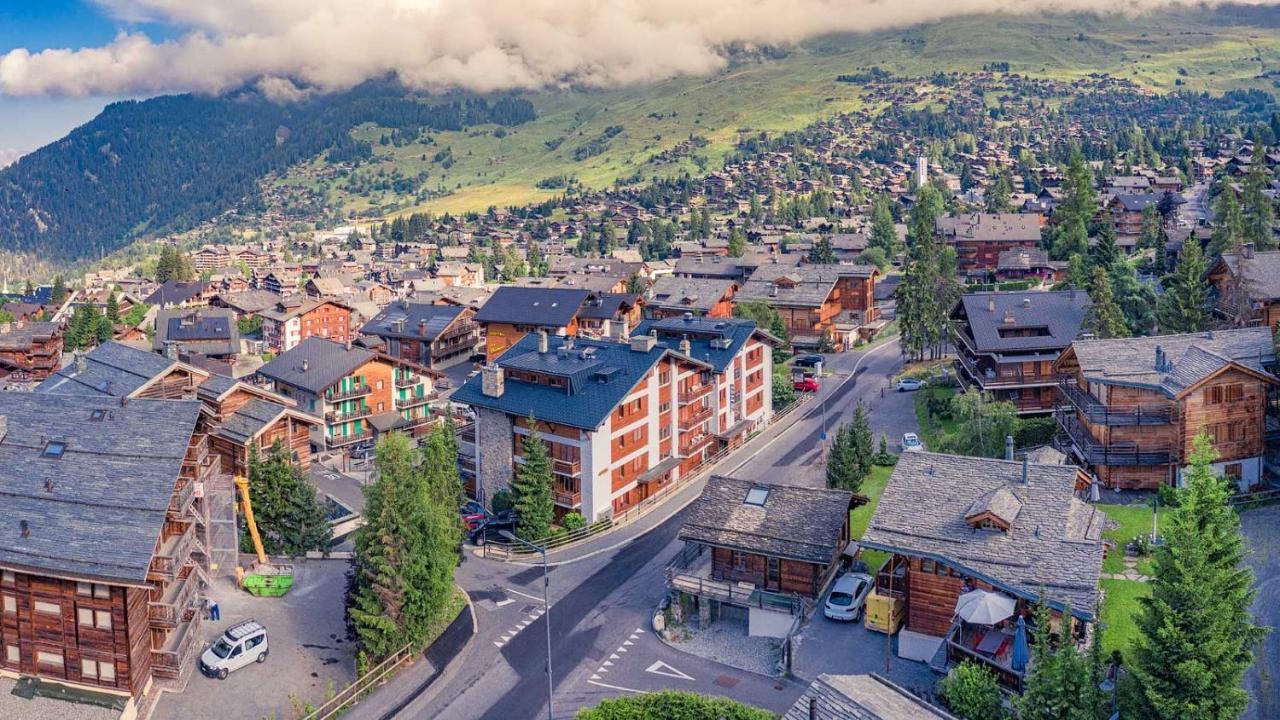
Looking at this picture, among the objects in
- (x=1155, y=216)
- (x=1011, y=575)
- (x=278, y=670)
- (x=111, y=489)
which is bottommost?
(x=278, y=670)

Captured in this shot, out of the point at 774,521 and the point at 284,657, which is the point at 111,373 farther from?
the point at 774,521

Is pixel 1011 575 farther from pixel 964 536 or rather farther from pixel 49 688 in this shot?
pixel 49 688

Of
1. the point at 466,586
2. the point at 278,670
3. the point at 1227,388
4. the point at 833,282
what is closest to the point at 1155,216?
the point at 833,282

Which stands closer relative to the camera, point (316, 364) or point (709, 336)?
point (709, 336)

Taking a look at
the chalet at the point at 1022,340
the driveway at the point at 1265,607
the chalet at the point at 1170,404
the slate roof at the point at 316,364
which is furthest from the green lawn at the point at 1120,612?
the slate roof at the point at 316,364

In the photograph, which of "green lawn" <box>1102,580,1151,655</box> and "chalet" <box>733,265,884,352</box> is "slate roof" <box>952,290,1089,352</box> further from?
"chalet" <box>733,265,884,352</box>

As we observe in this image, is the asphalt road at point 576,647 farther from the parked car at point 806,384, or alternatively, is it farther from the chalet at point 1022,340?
the parked car at point 806,384

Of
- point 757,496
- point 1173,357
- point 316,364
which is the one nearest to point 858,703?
point 757,496
